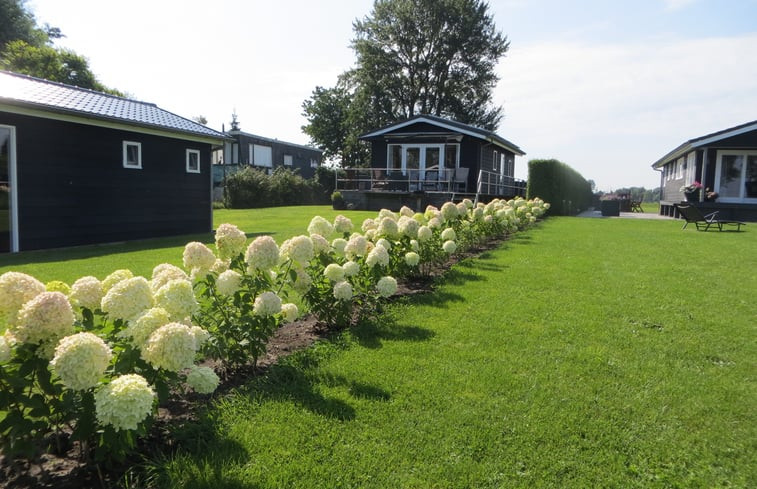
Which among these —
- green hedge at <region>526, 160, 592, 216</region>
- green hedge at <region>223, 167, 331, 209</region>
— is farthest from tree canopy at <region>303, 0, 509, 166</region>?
green hedge at <region>526, 160, 592, 216</region>

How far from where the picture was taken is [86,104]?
10.7m

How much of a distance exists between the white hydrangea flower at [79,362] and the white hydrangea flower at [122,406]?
0.08 m

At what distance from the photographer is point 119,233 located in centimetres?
1129

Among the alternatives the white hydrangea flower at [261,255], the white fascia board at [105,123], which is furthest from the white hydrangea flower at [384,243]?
the white fascia board at [105,123]

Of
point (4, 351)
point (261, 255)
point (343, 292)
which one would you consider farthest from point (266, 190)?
point (4, 351)

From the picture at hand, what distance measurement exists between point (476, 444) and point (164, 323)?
1.60 metres

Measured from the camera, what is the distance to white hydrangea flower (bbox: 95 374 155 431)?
69.9 inches

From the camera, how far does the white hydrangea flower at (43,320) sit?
6.14 ft

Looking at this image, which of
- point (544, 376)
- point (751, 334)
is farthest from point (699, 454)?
point (751, 334)

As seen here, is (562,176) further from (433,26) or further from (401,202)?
(433,26)

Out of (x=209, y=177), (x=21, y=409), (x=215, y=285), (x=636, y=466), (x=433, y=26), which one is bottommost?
(x=636, y=466)

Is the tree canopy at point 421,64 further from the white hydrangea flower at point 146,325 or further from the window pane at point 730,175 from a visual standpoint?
the white hydrangea flower at point 146,325

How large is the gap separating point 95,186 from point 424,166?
15.3 meters

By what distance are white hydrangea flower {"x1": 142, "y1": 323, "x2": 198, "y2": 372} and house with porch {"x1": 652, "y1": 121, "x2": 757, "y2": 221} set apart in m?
21.5
